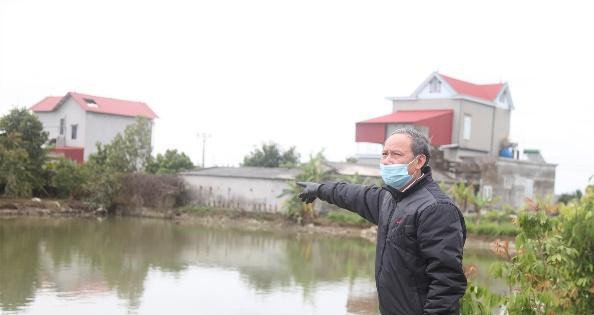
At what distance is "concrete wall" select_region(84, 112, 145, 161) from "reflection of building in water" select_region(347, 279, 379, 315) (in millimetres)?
25727

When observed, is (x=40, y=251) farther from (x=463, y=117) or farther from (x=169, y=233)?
(x=463, y=117)

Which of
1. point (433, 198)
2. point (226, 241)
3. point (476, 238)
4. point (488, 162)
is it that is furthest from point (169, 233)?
point (433, 198)

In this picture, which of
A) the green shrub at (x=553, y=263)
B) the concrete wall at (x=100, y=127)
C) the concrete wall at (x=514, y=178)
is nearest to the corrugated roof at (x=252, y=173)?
the concrete wall at (x=514, y=178)

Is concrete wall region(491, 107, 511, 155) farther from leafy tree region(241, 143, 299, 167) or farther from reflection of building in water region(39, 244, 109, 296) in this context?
reflection of building in water region(39, 244, 109, 296)

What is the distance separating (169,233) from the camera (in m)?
20.0

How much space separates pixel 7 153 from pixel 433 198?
2322cm

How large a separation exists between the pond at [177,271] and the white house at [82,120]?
48.1 ft

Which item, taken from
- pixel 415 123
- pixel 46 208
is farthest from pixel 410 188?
pixel 415 123

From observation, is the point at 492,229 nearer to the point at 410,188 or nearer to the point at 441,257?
the point at 410,188

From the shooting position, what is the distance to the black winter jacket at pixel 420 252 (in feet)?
8.05

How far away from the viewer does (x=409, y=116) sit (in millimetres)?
29766

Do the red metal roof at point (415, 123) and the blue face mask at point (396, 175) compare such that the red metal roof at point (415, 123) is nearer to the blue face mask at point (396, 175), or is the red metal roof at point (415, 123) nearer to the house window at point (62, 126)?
the house window at point (62, 126)

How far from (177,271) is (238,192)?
13.8m

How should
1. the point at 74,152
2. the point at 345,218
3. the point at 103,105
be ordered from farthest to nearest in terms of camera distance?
the point at 103,105
the point at 74,152
the point at 345,218
